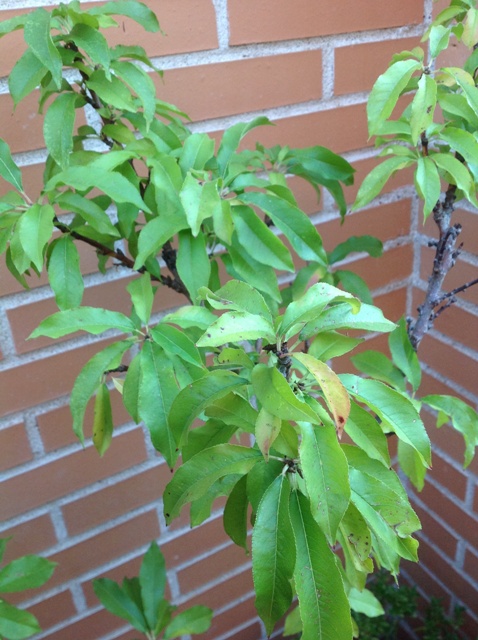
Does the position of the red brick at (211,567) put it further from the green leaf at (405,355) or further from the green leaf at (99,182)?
the green leaf at (99,182)

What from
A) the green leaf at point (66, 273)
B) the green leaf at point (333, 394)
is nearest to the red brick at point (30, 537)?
the green leaf at point (66, 273)

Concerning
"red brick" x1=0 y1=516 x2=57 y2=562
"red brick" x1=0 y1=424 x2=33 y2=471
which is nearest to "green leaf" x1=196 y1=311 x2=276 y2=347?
"red brick" x1=0 y1=424 x2=33 y2=471

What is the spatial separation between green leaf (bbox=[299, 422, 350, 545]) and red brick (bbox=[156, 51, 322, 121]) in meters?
0.64

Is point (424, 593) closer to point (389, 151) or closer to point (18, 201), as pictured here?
point (389, 151)

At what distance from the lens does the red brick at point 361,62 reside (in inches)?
39.8

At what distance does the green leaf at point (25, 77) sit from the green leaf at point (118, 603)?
788 mm

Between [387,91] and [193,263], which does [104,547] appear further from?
[387,91]

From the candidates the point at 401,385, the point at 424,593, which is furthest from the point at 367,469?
the point at 424,593

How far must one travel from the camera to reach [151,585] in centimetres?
100

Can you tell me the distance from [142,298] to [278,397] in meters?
0.27

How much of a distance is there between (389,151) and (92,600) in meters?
1.00

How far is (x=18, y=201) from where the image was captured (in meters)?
0.62

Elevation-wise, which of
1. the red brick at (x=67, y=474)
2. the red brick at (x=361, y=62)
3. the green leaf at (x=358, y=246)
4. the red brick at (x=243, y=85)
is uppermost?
the red brick at (x=243, y=85)

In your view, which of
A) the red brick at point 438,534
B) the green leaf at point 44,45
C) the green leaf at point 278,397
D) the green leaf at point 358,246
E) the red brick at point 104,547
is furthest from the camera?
the red brick at point 438,534
